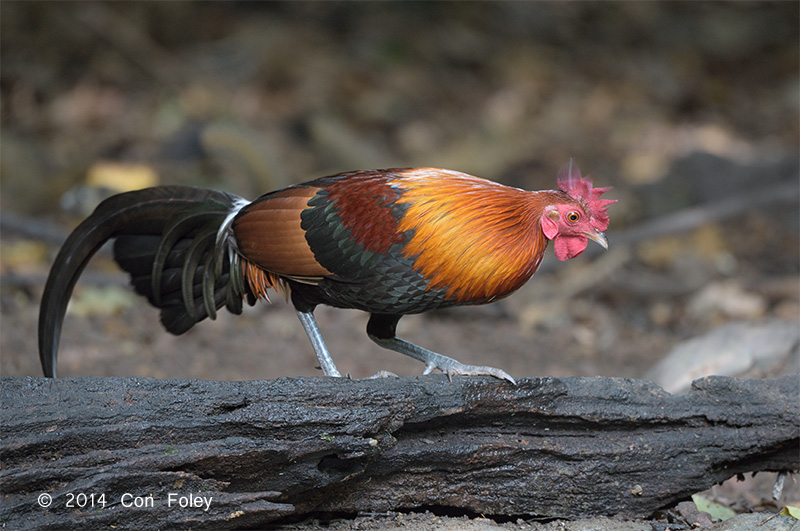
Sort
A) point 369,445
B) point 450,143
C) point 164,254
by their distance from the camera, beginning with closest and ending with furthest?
point 369,445 < point 164,254 < point 450,143

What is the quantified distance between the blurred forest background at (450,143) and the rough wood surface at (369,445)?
0.81 meters

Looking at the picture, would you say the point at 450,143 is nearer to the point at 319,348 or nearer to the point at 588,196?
the point at 588,196

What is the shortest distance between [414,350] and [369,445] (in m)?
0.84

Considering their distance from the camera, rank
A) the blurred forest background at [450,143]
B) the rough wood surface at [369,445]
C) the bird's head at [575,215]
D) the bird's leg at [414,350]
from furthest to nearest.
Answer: the blurred forest background at [450,143], the bird's leg at [414,350], the bird's head at [575,215], the rough wood surface at [369,445]

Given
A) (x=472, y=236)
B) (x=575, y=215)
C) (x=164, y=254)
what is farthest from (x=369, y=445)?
(x=164, y=254)

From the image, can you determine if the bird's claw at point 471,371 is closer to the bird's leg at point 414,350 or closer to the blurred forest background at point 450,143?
the bird's leg at point 414,350

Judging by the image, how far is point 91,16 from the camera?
454 inches

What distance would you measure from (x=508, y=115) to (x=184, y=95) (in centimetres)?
524

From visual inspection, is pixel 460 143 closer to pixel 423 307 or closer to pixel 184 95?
pixel 184 95

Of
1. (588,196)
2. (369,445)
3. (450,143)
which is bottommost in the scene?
(369,445)

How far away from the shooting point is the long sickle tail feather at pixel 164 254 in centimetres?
362

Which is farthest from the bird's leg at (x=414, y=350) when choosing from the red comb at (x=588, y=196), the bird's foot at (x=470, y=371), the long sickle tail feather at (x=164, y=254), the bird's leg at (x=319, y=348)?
the red comb at (x=588, y=196)

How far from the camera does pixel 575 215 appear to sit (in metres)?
3.32

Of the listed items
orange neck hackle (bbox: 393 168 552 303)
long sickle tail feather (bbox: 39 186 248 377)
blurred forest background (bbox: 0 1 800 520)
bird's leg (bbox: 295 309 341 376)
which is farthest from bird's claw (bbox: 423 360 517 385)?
blurred forest background (bbox: 0 1 800 520)
